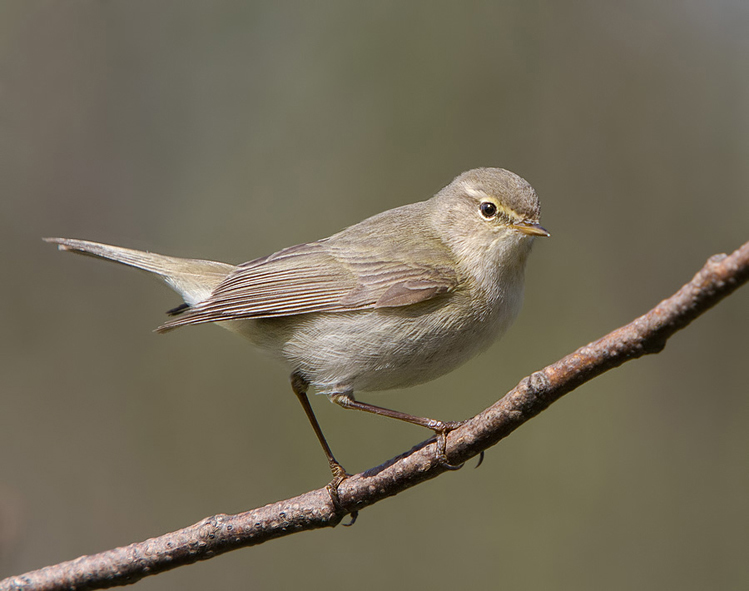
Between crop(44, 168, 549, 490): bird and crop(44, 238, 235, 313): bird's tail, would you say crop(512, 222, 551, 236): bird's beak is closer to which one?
crop(44, 168, 549, 490): bird

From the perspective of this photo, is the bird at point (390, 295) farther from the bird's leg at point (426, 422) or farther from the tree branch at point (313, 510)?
the tree branch at point (313, 510)

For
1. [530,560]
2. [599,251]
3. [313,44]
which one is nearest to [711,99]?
[599,251]

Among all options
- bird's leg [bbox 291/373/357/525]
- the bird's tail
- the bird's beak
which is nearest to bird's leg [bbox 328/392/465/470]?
bird's leg [bbox 291/373/357/525]

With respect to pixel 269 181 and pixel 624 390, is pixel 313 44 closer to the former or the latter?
pixel 269 181

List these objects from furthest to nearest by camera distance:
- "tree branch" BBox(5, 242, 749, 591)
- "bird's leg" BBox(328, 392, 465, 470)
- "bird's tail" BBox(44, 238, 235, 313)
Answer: "bird's tail" BBox(44, 238, 235, 313), "bird's leg" BBox(328, 392, 465, 470), "tree branch" BBox(5, 242, 749, 591)


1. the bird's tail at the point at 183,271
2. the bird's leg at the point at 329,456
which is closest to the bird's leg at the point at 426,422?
the bird's leg at the point at 329,456

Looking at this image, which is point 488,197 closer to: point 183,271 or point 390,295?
point 390,295
